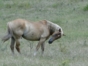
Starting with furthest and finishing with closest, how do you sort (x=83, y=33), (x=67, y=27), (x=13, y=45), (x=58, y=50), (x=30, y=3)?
(x=30, y=3) < (x=67, y=27) < (x=83, y=33) < (x=58, y=50) < (x=13, y=45)

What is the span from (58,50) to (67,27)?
566cm

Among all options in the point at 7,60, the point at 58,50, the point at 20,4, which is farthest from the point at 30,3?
the point at 7,60

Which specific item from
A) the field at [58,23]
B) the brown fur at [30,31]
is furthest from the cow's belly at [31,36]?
the field at [58,23]

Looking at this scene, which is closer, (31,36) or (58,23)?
(31,36)

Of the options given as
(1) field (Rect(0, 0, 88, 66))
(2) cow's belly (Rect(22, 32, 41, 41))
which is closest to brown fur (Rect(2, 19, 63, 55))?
(2) cow's belly (Rect(22, 32, 41, 41))

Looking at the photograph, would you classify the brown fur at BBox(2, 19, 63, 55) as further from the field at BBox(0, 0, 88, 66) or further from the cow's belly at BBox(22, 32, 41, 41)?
the field at BBox(0, 0, 88, 66)

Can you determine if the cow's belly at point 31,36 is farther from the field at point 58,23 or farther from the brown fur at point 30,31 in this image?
the field at point 58,23

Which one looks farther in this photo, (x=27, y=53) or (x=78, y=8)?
(x=78, y=8)

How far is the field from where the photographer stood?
10.9m

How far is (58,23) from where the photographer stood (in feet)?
66.6

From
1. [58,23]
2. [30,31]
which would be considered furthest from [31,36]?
[58,23]

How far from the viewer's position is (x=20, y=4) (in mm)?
25062

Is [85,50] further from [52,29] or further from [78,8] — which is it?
[78,8]

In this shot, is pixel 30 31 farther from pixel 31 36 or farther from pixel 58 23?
pixel 58 23
